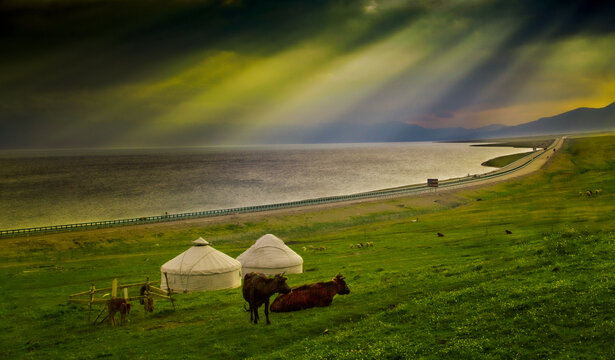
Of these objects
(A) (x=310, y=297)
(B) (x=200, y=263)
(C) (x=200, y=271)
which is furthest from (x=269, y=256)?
(A) (x=310, y=297)

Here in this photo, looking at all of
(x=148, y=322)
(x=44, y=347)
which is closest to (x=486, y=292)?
(x=148, y=322)

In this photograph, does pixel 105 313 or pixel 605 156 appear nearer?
pixel 105 313

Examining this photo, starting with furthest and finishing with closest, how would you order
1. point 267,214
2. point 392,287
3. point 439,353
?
point 267,214 → point 392,287 → point 439,353

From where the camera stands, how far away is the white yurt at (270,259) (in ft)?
117

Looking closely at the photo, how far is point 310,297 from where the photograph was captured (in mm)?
22781

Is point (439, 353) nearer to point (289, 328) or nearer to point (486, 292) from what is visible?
point (486, 292)

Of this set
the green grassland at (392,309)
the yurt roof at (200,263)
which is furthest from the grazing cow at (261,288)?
the yurt roof at (200,263)

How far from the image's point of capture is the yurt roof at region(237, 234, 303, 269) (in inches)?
1410

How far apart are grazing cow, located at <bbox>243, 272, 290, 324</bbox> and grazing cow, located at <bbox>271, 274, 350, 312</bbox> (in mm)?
2009

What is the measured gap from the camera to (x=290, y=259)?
36375mm

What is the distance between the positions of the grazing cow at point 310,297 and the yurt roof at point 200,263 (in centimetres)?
1172

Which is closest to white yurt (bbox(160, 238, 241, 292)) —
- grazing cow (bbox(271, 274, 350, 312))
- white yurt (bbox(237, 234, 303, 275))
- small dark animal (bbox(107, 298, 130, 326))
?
white yurt (bbox(237, 234, 303, 275))

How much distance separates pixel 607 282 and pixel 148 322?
72.3ft

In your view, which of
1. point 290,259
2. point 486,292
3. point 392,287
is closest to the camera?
point 486,292
